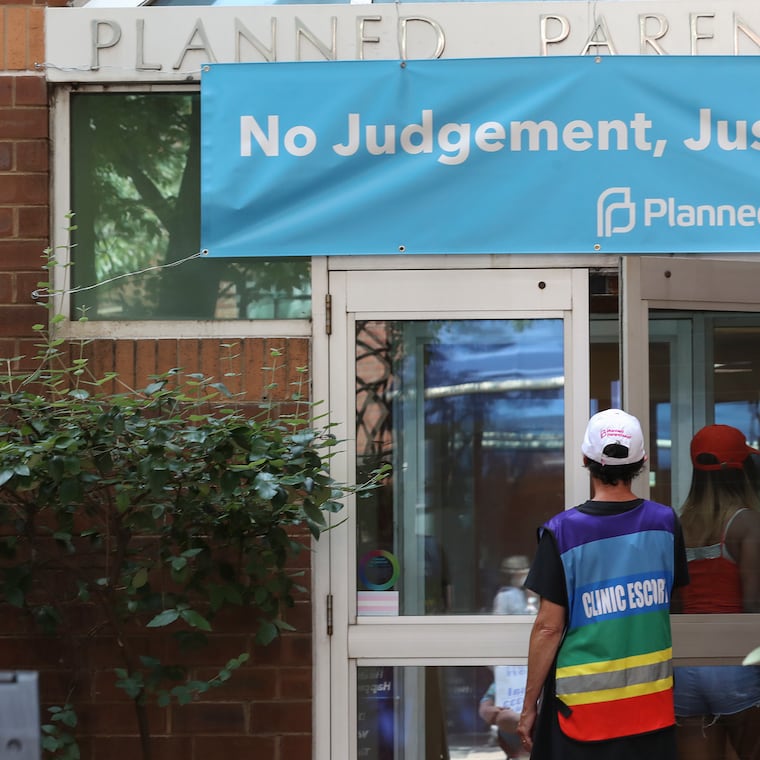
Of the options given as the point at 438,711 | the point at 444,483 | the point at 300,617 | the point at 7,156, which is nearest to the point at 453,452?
the point at 444,483

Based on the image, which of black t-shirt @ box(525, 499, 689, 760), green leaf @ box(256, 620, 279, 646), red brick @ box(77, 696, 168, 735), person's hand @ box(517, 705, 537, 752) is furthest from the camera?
red brick @ box(77, 696, 168, 735)

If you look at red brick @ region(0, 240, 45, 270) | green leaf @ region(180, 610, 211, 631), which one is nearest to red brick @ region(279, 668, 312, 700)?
green leaf @ region(180, 610, 211, 631)

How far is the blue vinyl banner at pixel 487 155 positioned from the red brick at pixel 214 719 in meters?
1.66

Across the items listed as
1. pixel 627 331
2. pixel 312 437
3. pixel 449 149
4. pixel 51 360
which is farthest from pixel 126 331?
pixel 627 331

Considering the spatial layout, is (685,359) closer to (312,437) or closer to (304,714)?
(312,437)

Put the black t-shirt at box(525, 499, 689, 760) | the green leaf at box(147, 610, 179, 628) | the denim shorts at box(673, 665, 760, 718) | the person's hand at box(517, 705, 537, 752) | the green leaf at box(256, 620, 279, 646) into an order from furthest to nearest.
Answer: the denim shorts at box(673, 665, 760, 718)
the green leaf at box(256, 620, 279, 646)
the green leaf at box(147, 610, 179, 628)
the person's hand at box(517, 705, 537, 752)
the black t-shirt at box(525, 499, 689, 760)

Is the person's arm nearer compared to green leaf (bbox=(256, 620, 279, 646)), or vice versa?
the person's arm

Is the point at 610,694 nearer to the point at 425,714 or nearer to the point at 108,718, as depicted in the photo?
the point at 425,714

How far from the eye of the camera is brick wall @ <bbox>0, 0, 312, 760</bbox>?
4.28m

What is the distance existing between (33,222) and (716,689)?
300cm

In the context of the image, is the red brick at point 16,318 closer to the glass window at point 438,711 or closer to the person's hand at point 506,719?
the glass window at point 438,711

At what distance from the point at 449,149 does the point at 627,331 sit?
3.00 feet

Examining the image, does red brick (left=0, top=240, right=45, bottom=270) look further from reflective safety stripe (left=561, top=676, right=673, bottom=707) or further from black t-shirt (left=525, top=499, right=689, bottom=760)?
reflective safety stripe (left=561, top=676, right=673, bottom=707)

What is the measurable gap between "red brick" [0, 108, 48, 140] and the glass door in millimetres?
1241
